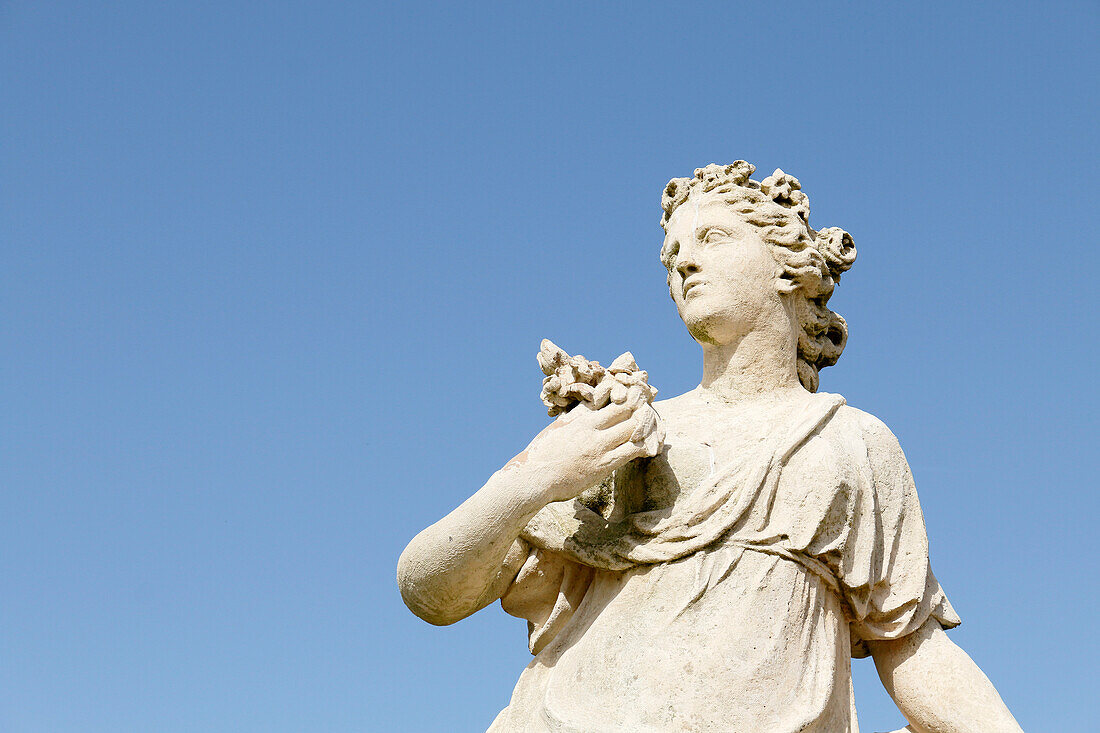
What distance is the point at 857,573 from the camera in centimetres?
723

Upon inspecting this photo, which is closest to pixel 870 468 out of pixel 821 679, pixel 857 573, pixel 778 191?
pixel 857 573

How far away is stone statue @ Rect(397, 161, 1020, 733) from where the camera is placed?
6.89 m

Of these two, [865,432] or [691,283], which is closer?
[865,432]

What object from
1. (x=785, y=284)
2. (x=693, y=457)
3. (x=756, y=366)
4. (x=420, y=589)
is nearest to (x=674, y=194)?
(x=785, y=284)

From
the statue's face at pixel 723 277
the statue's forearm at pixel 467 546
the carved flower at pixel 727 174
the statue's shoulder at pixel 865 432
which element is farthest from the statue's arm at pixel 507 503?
the carved flower at pixel 727 174

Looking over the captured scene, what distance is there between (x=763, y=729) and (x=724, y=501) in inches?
41.2

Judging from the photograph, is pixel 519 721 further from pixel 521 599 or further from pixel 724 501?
pixel 724 501

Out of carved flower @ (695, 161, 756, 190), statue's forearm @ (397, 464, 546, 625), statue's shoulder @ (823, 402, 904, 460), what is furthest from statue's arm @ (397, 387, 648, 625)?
carved flower @ (695, 161, 756, 190)

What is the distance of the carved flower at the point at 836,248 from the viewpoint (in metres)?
8.23

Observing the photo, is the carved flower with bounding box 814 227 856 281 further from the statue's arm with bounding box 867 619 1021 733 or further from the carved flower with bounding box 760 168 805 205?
the statue's arm with bounding box 867 619 1021 733

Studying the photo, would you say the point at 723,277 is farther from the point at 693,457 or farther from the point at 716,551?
the point at 716,551

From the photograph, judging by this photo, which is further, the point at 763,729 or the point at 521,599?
the point at 521,599

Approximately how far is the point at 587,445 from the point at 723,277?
131 cm

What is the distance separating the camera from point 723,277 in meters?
7.82
